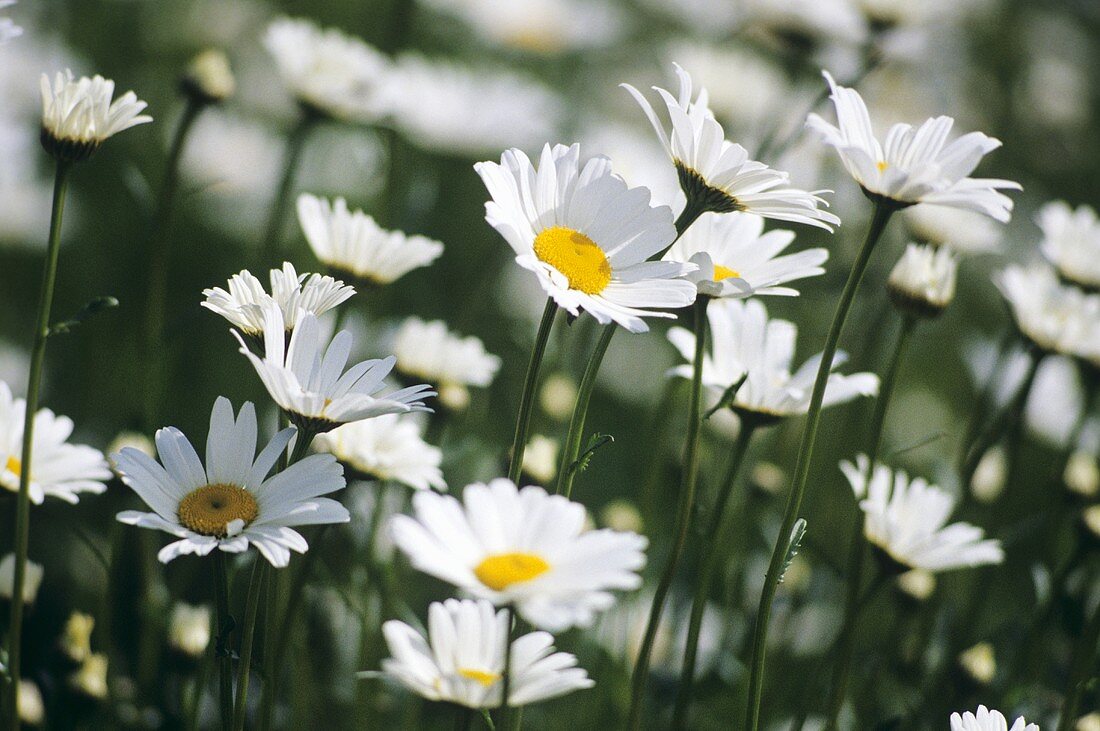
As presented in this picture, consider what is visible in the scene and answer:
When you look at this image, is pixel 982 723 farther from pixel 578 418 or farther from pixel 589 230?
pixel 589 230

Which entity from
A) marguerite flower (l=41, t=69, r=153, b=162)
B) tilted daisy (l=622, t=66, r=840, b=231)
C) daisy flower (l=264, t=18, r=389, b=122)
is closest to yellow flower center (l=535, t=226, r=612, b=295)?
tilted daisy (l=622, t=66, r=840, b=231)

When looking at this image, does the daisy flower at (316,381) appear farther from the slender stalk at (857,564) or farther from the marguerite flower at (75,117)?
the slender stalk at (857,564)

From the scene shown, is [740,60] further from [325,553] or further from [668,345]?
[325,553]

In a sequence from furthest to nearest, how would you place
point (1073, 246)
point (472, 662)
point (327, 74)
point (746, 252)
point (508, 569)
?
point (327, 74), point (1073, 246), point (746, 252), point (472, 662), point (508, 569)

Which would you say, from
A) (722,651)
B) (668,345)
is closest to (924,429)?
(668,345)

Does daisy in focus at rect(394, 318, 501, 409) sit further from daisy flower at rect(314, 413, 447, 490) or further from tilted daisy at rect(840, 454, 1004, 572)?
tilted daisy at rect(840, 454, 1004, 572)

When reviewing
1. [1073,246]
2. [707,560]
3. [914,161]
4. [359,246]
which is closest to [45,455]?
[359,246]
